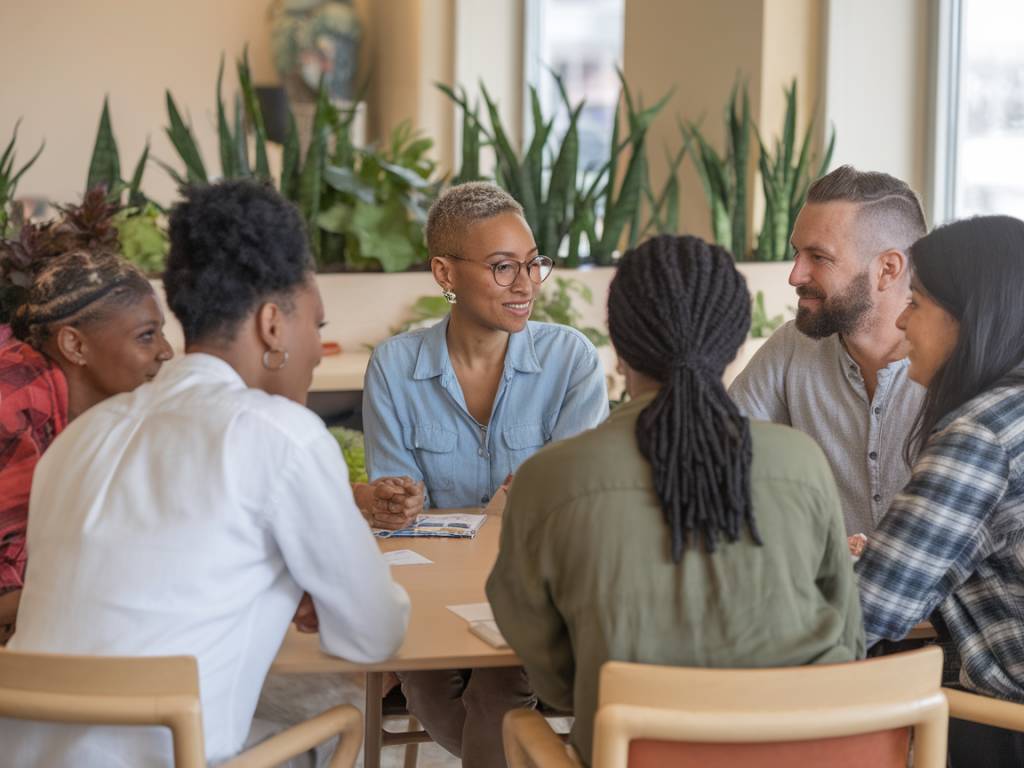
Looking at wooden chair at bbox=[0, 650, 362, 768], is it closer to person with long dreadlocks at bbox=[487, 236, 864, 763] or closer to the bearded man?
person with long dreadlocks at bbox=[487, 236, 864, 763]

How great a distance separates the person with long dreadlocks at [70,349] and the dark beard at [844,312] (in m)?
1.28

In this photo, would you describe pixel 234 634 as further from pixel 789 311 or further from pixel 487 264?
pixel 789 311

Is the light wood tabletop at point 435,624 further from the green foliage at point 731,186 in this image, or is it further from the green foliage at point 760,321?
the green foliage at point 731,186

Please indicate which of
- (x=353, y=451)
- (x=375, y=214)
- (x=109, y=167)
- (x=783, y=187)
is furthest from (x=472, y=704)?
(x=783, y=187)

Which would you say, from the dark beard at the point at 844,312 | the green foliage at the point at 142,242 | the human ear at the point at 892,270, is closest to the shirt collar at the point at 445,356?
the dark beard at the point at 844,312

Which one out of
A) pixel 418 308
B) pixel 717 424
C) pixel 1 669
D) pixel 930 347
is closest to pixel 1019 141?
pixel 418 308

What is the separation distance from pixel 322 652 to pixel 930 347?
98cm

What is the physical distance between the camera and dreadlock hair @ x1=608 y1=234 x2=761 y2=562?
4.59 feet

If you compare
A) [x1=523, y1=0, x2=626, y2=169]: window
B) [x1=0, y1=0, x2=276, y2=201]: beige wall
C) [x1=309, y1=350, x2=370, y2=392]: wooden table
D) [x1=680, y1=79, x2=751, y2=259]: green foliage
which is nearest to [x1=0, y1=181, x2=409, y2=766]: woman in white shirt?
[x1=309, y1=350, x2=370, y2=392]: wooden table

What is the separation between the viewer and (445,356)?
2.63m

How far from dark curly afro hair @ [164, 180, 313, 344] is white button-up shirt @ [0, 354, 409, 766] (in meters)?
0.07

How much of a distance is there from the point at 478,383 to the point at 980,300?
1180 millimetres

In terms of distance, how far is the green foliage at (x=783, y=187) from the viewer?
482cm

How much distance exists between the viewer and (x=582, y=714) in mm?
1488
